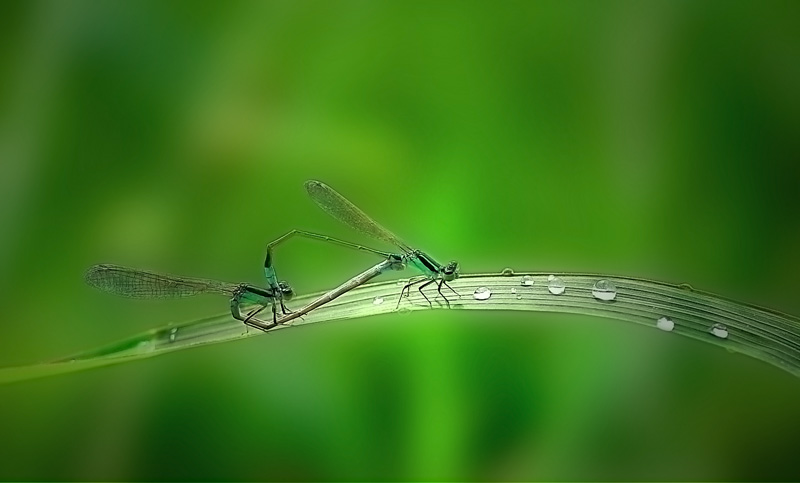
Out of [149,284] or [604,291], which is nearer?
[604,291]

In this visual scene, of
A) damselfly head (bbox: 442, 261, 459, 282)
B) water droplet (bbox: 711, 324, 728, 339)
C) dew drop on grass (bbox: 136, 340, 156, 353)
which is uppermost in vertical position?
damselfly head (bbox: 442, 261, 459, 282)

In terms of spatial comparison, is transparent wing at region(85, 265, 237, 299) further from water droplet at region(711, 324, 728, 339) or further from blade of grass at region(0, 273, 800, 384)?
water droplet at region(711, 324, 728, 339)

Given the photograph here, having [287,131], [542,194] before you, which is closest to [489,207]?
[542,194]

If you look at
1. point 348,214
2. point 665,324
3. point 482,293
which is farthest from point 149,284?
point 665,324

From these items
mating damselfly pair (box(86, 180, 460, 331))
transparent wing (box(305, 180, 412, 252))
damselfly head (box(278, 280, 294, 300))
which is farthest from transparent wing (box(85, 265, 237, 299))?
transparent wing (box(305, 180, 412, 252))

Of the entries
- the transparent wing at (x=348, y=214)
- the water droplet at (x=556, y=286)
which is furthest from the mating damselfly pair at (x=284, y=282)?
the water droplet at (x=556, y=286)

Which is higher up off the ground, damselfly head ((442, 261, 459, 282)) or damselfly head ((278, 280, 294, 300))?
damselfly head ((442, 261, 459, 282))

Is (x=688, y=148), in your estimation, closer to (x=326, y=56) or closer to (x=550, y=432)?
(x=550, y=432)

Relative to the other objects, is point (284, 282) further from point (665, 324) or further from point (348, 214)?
point (665, 324)

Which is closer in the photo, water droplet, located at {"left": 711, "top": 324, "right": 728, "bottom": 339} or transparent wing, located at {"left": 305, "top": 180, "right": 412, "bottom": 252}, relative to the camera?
water droplet, located at {"left": 711, "top": 324, "right": 728, "bottom": 339}
